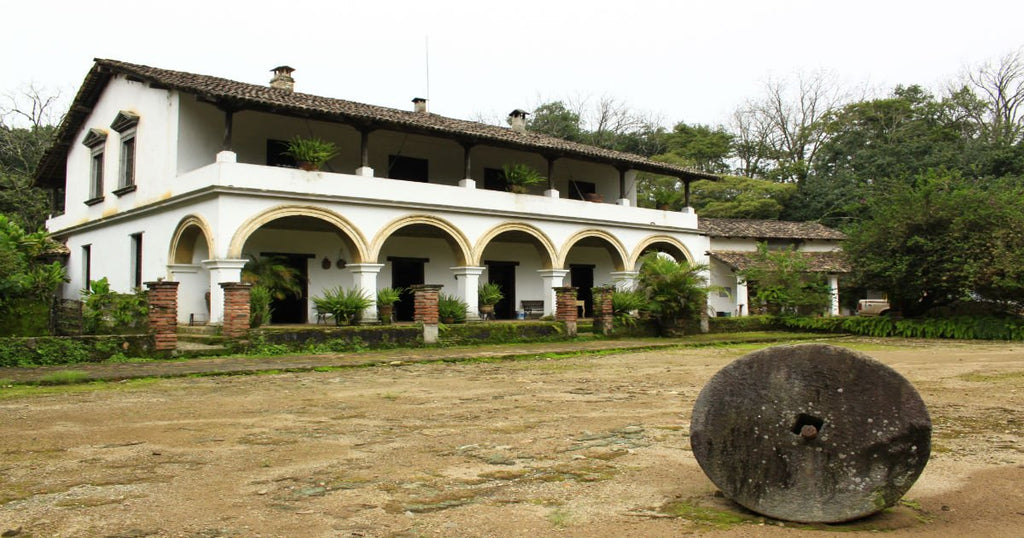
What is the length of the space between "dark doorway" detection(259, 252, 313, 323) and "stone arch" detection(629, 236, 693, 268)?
30.1 ft

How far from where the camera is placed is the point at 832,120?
39625 mm

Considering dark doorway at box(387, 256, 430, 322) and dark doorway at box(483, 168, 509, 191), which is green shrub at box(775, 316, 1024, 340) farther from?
dark doorway at box(387, 256, 430, 322)

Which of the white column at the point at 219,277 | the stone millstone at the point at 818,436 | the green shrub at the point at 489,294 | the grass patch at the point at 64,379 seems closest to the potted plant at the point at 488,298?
the green shrub at the point at 489,294

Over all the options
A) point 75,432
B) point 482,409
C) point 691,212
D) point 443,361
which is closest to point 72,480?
point 75,432

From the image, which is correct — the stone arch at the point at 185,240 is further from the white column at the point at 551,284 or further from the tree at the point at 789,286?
the tree at the point at 789,286

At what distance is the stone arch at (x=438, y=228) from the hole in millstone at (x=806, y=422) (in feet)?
43.3

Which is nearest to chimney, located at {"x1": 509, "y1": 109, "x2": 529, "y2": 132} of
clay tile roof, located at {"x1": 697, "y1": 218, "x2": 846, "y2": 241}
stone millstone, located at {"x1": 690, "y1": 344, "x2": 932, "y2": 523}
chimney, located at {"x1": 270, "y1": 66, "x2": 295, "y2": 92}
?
clay tile roof, located at {"x1": 697, "y1": 218, "x2": 846, "y2": 241}

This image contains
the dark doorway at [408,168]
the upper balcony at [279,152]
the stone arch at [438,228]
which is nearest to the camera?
the upper balcony at [279,152]

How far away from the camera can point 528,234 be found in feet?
62.1

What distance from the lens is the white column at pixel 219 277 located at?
45.0 ft

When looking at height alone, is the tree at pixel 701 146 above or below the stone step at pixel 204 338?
above

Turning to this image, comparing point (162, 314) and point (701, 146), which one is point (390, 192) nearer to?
point (162, 314)

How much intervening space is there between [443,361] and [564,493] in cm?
785

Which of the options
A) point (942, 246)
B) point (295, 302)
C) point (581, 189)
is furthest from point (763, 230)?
point (295, 302)
